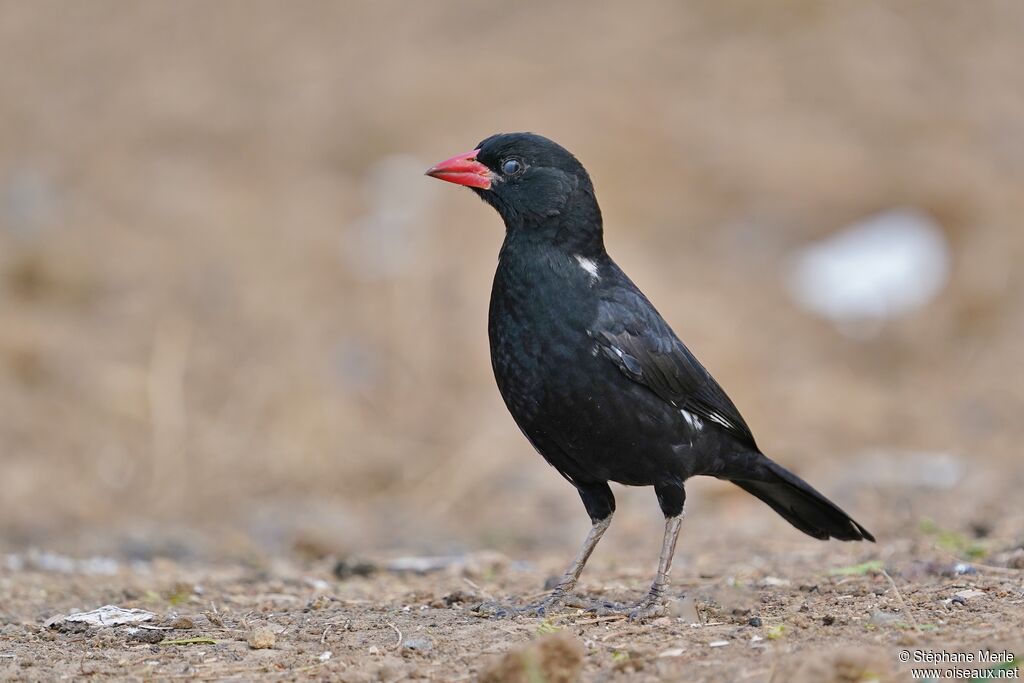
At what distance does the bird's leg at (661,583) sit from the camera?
445 cm

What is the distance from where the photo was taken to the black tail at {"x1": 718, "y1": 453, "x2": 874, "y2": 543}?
520 cm

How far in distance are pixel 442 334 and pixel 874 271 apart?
4.62 meters

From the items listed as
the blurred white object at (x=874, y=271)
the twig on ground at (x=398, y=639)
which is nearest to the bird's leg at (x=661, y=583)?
the twig on ground at (x=398, y=639)

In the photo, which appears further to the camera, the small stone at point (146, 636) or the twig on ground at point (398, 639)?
the small stone at point (146, 636)

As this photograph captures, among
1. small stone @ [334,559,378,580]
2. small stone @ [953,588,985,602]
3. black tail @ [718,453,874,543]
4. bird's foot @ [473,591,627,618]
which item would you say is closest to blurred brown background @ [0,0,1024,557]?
small stone @ [334,559,378,580]

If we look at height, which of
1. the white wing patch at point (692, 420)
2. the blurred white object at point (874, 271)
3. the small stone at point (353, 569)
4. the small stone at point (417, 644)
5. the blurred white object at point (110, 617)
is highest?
the blurred white object at point (874, 271)

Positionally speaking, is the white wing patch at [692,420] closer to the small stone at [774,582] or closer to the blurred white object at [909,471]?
the small stone at [774,582]

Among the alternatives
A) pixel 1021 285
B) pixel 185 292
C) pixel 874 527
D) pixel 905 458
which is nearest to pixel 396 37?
pixel 185 292

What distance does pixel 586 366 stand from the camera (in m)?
4.57

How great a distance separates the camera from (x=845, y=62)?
52.4 ft

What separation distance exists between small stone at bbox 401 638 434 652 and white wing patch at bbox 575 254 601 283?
1552 millimetres

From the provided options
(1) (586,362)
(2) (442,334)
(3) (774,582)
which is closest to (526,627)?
(1) (586,362)

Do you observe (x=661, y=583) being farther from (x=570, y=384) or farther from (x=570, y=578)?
(x=570, y=384)

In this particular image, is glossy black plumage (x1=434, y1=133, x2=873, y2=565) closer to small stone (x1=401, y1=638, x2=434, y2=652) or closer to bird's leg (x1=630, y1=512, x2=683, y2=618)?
bird's leg (x1=630, y1=512, x2=683, y2=618)
